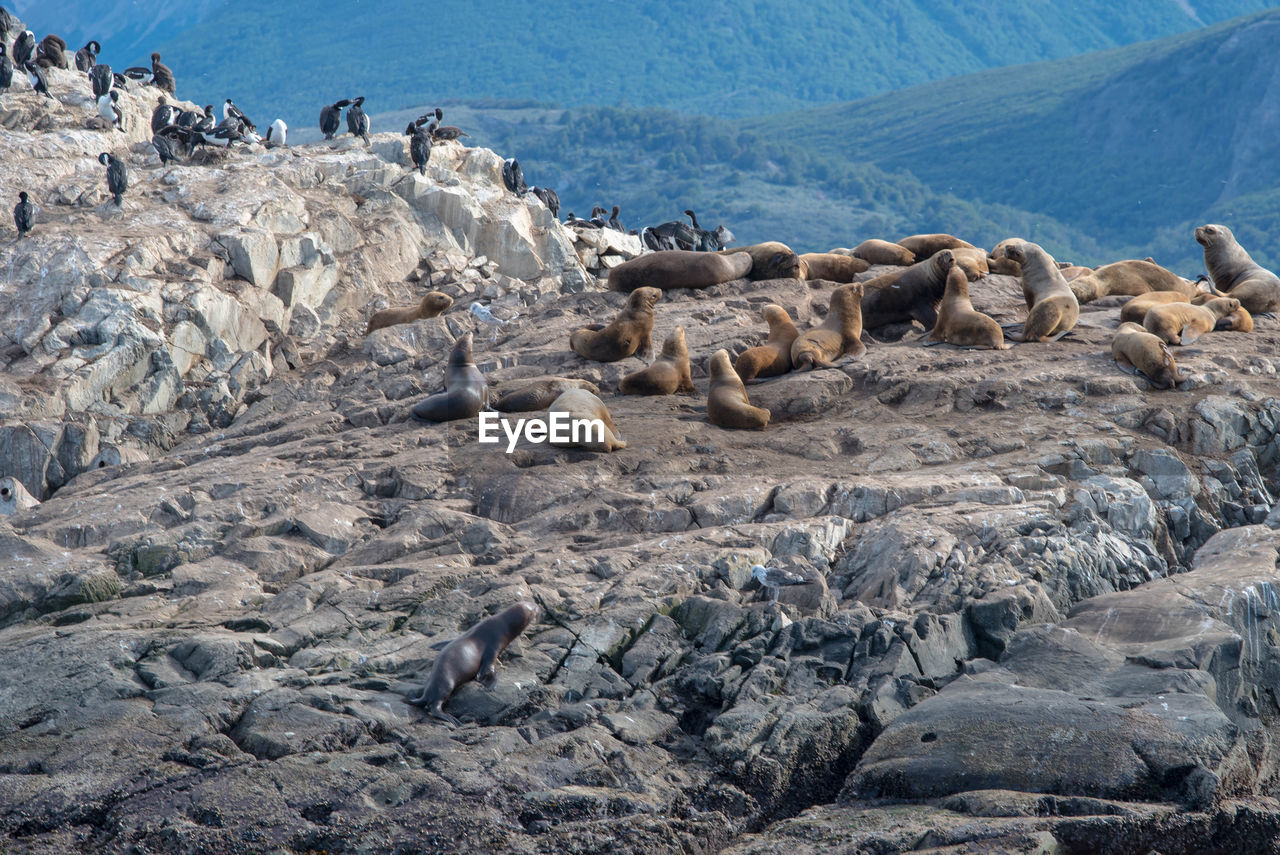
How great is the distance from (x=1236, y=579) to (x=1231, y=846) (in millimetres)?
2235

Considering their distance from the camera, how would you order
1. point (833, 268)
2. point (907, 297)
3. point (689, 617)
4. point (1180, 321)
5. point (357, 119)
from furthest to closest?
point (357, 119)
point (833, 268)
point (907, 297)
point (1180, 321)
point (689, 617)

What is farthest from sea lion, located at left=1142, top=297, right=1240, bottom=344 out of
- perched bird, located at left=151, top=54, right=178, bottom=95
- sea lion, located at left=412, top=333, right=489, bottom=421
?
perched bird, located at left=151, top=54, right=178, bottom=95

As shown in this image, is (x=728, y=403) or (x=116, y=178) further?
(x=116, y=178)

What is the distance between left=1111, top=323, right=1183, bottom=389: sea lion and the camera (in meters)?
9.61

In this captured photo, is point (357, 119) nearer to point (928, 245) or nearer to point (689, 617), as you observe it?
point (928, 245)

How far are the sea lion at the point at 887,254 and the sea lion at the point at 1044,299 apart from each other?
67.6 inches

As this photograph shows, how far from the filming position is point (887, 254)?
559 inches

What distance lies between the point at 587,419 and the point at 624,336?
2430 mm

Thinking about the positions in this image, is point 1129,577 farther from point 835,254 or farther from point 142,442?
point 142,442

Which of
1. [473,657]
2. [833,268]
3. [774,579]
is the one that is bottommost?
[473,657]

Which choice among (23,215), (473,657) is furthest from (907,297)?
(23,215)

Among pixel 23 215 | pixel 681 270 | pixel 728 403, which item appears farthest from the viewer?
pixel 23 215

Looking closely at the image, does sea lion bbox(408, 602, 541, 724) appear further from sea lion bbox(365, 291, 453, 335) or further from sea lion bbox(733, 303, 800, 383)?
sea lion bbox(365, 291, 453, 335)

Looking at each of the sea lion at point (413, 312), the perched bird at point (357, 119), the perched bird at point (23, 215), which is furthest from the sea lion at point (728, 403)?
the perched bird at point (357, 119)
